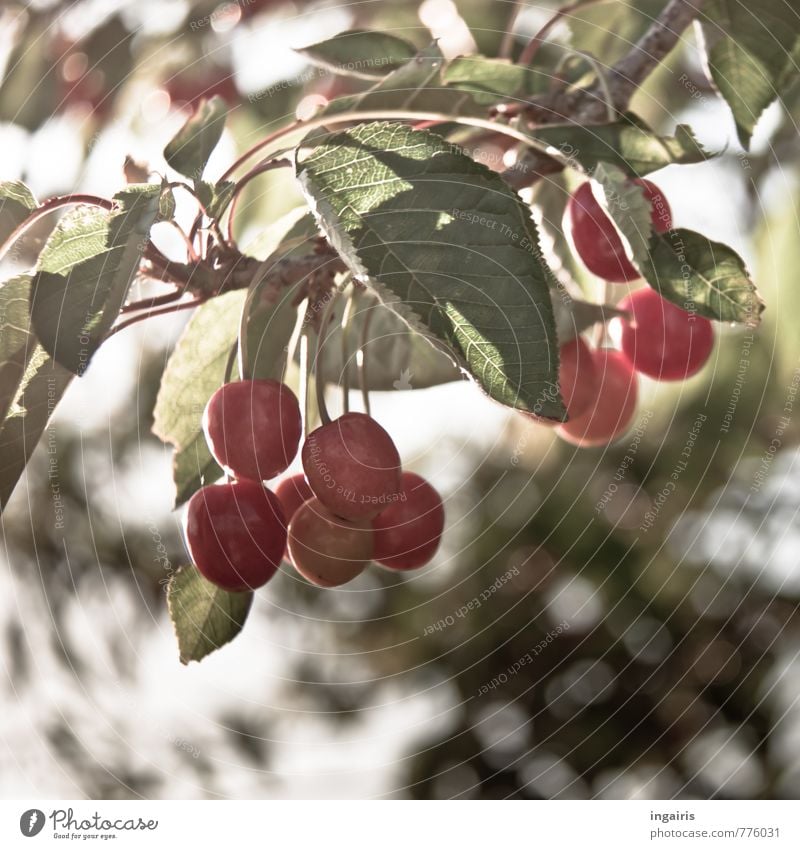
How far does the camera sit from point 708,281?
404mm

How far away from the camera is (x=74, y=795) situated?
2.30 ft

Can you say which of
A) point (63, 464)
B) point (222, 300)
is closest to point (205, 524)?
point (222, 300)

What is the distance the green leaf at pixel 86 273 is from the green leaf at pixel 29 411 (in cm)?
2

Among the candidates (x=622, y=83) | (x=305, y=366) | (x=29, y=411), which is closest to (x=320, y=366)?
(x=305, y=366)

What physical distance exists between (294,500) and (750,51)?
36cm

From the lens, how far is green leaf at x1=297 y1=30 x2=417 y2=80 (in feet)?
1.58

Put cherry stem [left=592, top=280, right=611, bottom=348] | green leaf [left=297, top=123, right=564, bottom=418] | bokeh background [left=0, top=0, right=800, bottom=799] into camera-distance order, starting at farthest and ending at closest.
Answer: bokeh background [left=0, top=0, right=800, bottom=799] → cherry stem [left=592, top=280, right=611, bottom=348] → green leaf [left=297, top=123, right=564, bottom=418]

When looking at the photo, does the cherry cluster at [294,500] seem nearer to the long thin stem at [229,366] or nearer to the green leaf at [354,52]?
the long thin stem at [229,366]

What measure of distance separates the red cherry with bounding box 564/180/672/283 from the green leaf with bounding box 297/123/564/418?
122 millimetres

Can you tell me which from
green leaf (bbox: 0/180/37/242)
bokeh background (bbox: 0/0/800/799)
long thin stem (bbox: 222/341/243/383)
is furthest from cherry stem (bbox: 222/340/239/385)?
bokeh background (bbox: 0/0/800/799)

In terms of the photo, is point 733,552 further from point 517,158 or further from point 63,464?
point 63,464

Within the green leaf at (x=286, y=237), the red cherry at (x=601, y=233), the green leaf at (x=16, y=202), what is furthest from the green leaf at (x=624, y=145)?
the green leaf at (x=16, y=202)

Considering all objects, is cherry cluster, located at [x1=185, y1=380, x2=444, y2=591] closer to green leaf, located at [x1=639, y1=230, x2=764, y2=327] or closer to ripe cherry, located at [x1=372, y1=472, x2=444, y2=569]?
ripe cherry, located at [x1=372, y1=472, x2=444, y2=569]
